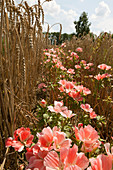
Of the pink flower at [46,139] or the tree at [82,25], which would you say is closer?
the pink flower at [46,139]

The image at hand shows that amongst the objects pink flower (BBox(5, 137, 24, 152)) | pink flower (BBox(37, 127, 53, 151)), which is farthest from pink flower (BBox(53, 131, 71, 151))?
pink flower (BBox(5, 137, 24, 152))

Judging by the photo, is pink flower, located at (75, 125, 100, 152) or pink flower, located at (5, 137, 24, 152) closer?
pink flower, located at (75, 125, 100, 152)

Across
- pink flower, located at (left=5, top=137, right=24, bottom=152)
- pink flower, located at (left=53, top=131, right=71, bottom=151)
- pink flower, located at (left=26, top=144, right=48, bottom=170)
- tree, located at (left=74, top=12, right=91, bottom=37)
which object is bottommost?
pink flower, located at (left=5, top=137, right=24, bottom=152)

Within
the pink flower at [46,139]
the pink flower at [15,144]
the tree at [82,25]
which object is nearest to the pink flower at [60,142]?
the pink flower at [46,139]

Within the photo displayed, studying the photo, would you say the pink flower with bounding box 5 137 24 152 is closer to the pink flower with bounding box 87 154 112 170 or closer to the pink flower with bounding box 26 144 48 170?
the pink flower with bounding box 26 144 48 170

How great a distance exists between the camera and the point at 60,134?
1.58 feet

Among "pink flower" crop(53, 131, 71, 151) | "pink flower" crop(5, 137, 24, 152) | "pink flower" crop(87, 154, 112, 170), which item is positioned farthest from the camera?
"pink flower" crop(5, 137, 24, 152)

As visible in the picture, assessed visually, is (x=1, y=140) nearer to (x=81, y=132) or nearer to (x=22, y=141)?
(x=22, y=141)

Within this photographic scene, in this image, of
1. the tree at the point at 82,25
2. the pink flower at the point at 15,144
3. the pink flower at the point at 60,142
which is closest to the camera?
the pink flower at the point at 60,142

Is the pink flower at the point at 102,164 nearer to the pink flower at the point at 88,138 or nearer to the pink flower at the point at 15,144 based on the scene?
the pink flower at the point at 88,138

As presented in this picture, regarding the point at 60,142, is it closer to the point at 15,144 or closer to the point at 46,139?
the point at 46,139

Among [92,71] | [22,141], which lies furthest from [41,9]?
Result: [92,71]

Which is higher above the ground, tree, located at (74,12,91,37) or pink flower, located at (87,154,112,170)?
tree, located at (74,12,91,37)

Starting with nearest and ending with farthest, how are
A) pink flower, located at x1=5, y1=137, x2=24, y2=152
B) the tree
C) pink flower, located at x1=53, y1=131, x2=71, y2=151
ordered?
1. pink flower, located at x1=53, y1=131, x2=71, y2=151
2. pink flower, located at x1=5, y1=137, x2=24, y2=152
3. the tree
